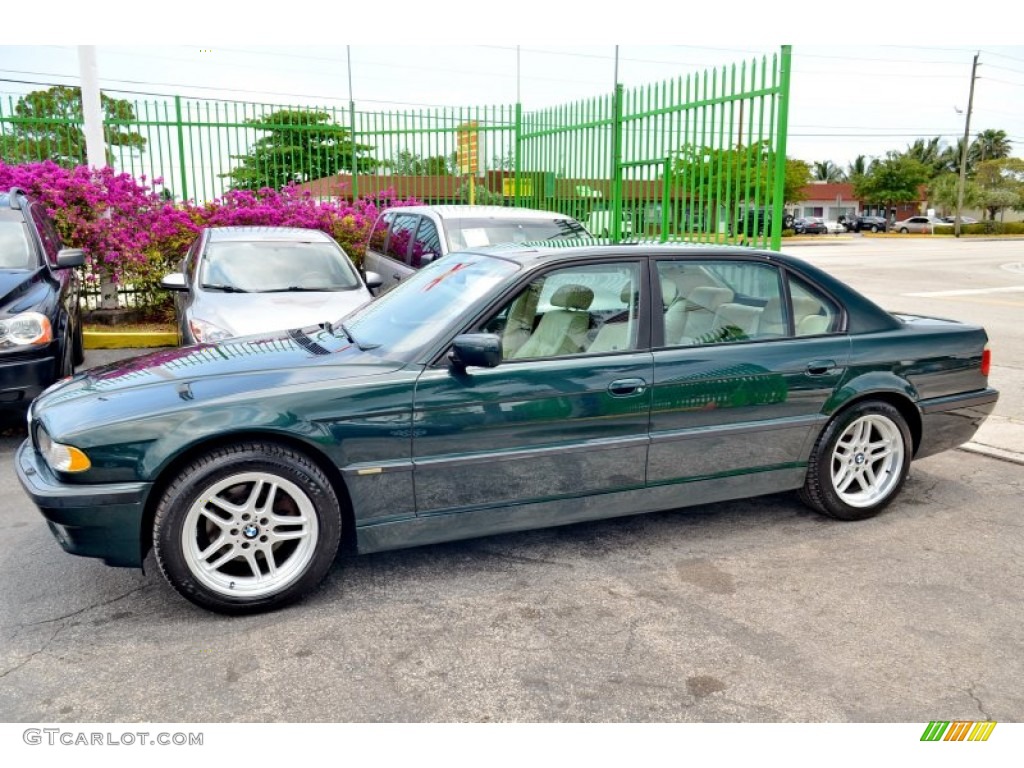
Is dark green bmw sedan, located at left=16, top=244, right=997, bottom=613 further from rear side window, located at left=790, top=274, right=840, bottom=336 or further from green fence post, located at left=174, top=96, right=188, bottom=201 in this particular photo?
green fence post, located at left=174, top=96, right=188, bottom=201

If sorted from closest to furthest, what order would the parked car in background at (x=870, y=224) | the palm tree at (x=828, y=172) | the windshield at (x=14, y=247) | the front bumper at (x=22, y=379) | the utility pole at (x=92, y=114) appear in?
1. the front bumper at (x=22, y=379)
2. the windshield at (x=14, y=247)
3. the utility pole at (x=92, y=114)
4. the parked car in background at (x=870, y=224)
5. the palm tree at (x=828, y=172)

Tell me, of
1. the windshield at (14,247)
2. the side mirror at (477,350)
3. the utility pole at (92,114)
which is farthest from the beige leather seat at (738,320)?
the utility pole at (92,114)

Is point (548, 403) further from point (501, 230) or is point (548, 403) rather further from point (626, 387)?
point (501, 230)

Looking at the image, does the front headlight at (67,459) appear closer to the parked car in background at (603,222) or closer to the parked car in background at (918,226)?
the parked car in background at (603,222)

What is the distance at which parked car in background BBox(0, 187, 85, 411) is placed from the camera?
5723 millimetres

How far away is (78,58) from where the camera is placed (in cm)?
1039

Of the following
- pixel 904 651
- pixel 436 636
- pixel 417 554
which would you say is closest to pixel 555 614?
pixel 436 636

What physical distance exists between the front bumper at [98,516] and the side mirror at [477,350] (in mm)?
1327

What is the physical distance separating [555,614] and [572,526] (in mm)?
999

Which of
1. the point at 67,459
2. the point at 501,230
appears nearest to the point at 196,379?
the point at 67,459

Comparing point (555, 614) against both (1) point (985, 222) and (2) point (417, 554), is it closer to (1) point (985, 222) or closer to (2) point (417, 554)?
(2) point (417, 554)

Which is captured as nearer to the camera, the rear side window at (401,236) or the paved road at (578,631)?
the paved road at (578,631)

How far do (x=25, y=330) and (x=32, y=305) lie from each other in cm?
26

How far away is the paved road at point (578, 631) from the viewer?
9.38 ft
